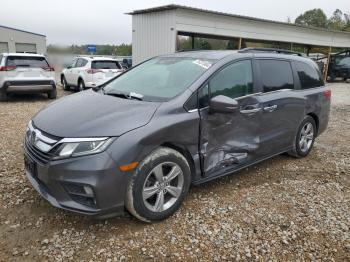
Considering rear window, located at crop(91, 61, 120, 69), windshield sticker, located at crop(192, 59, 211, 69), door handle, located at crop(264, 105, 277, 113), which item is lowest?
door handle, located at crop(264, 105, 277, 113)

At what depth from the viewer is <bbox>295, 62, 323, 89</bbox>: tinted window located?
471cm

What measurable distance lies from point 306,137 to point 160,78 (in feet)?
8.94

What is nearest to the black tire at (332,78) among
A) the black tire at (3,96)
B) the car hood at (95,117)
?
the black tire at (3,96)

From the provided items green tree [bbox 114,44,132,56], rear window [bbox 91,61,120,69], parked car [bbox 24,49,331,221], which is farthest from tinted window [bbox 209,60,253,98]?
green tree [bbox 114,44,132,56]

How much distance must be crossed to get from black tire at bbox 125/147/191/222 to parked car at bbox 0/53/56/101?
8298 mm

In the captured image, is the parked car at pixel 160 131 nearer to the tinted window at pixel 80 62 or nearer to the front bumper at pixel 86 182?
the front bumper at pixel 86 182

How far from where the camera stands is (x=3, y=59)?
31.2 feet

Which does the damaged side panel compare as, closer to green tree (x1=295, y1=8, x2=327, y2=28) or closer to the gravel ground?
the gravel ground

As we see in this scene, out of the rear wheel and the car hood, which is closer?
the car hood

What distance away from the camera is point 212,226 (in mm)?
3021

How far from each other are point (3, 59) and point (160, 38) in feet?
19.2

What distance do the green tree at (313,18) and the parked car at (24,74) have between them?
2474 inches

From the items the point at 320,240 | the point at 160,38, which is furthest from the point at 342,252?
the point at 160,38

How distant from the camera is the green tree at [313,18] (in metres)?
A: 62.8
